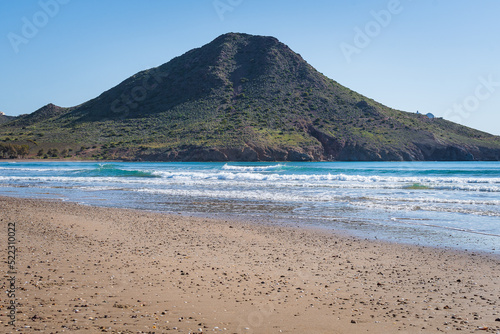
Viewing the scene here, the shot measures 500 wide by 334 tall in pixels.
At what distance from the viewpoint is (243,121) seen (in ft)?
277

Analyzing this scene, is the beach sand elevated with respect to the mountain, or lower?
lower

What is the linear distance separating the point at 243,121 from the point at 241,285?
78.8m

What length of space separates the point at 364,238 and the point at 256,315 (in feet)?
19.7

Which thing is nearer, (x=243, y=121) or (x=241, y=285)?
(x=241, y=285)

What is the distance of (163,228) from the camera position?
1152 centimetres

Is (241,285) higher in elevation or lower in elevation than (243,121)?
lower

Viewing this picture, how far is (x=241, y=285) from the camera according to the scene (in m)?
6.34

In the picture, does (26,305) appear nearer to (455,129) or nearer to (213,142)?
(213,142)

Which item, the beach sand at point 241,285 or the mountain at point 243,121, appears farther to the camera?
the mountain at point 243,121

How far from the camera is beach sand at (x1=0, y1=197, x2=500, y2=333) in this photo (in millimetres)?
4945

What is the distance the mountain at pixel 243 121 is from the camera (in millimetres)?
78500

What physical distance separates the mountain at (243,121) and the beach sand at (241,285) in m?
64.9

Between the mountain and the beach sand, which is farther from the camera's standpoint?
the mountain

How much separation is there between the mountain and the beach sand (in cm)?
6487
